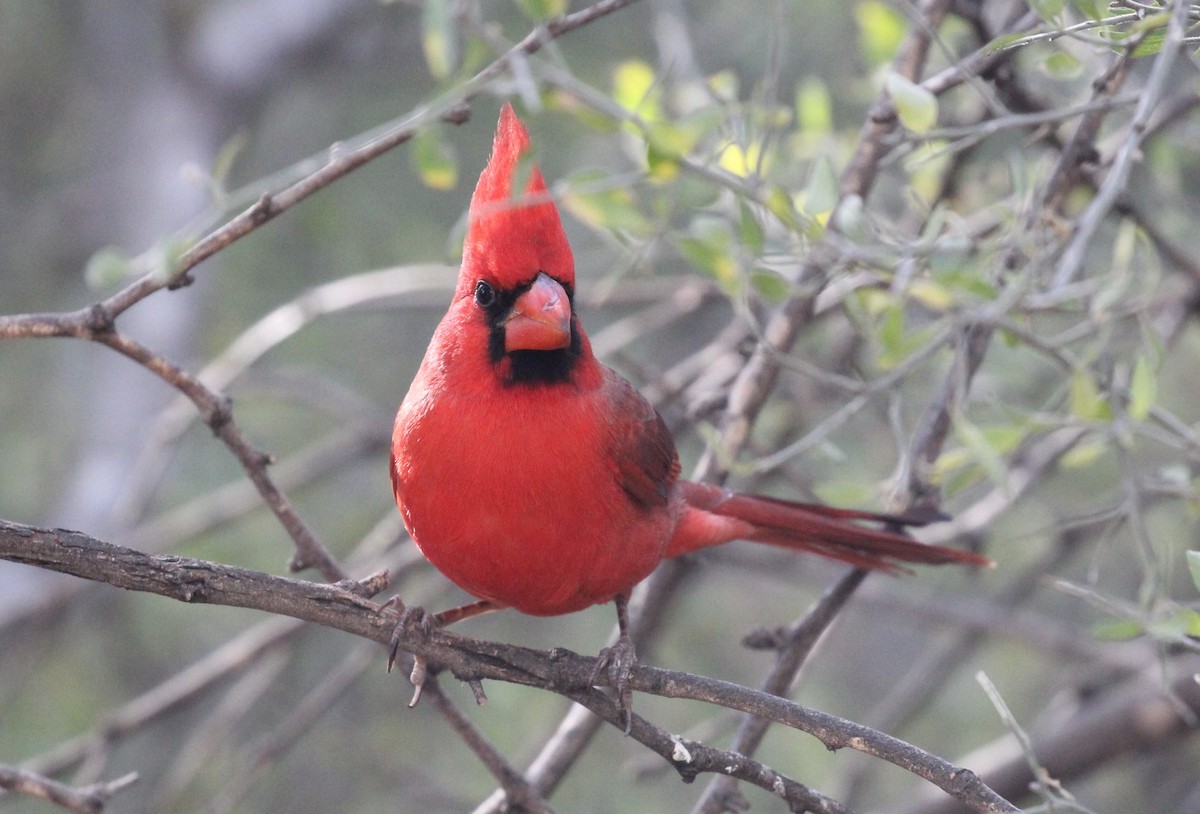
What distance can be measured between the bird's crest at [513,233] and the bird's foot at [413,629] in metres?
0.53

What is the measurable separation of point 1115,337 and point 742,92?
154 centimetres

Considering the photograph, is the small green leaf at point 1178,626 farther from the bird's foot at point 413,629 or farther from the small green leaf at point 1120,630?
the bird's foot at point 413,629

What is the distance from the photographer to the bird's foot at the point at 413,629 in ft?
5.97

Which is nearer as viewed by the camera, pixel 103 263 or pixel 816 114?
pixel 103 263

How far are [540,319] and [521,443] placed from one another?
0.19 meters

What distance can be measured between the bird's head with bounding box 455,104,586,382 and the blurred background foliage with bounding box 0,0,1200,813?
0.30ft

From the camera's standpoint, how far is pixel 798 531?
258 centimetres

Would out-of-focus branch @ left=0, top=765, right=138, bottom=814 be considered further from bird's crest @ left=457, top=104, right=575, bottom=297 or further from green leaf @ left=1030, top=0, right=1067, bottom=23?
green leaf @ left=1030, top=0, right=1067, bottom=23

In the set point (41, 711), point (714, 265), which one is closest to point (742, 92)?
point (714, 265)

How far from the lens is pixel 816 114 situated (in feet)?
9.64

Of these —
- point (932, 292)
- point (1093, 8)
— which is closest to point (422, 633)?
point (932, 292)

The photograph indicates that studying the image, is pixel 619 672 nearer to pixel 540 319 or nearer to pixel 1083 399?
pixel 540 319

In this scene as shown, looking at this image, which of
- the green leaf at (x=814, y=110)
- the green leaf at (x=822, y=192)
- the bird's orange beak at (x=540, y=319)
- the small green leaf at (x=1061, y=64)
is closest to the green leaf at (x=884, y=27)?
the green leaf at (x=814, y=110)

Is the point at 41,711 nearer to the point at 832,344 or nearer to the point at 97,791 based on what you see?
the point at 97,791
